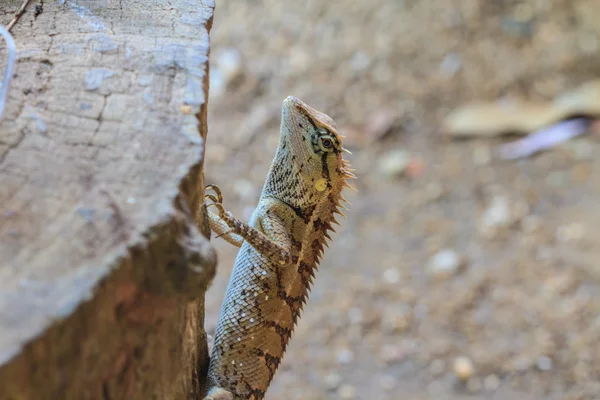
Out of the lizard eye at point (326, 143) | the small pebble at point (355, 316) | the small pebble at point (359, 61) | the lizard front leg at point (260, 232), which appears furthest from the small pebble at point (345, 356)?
the small pebble at point (359, 61)

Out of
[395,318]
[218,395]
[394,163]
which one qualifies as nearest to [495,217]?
[394,163]

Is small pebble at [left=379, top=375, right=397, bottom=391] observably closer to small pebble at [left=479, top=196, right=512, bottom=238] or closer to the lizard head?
small pebble at [left=479, top=196, right=512, bottom=238]

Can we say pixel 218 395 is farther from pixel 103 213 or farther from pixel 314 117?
pixel 314 117

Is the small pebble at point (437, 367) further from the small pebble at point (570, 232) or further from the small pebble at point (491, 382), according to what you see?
the small pebble at point (570, 232)

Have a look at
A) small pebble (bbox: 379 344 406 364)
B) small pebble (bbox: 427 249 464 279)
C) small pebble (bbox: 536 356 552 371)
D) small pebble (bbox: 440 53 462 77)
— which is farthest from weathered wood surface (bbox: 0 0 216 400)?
small pebble (bbox: 440 53 462 77)

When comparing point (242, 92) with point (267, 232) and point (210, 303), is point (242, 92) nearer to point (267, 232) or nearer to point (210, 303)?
point (210, 303)
